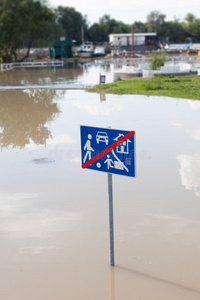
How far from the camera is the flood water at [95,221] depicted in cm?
532

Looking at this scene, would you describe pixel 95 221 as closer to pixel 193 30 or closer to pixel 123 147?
pixel 123 147

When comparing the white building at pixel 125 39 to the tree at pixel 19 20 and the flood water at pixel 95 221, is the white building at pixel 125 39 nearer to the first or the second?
the tree at pixel 19 20

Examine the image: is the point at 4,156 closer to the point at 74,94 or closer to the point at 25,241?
the point at 25,241

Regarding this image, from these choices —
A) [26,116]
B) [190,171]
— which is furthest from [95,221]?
[26,116]

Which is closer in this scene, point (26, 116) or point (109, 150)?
point (109, 150)

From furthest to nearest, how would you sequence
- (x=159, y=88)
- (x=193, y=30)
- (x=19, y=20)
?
(x=193, y=30), (x=19, y=20), (x=159, y=88)

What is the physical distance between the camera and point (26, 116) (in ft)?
57.7

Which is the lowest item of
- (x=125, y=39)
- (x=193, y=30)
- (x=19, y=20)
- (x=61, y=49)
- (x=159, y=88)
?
(x=159, y=88)

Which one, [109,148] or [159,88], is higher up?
[109,148]

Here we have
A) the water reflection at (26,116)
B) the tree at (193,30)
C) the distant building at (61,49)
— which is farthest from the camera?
the tree at (193,30)

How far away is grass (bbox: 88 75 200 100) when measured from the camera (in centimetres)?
2238

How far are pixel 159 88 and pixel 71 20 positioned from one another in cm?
8301

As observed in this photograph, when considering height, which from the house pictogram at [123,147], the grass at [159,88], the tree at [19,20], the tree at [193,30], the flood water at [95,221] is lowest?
the flood water at [95,221]

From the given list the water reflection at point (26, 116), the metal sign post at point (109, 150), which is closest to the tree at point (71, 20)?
the water reflection at point (26, 116)
